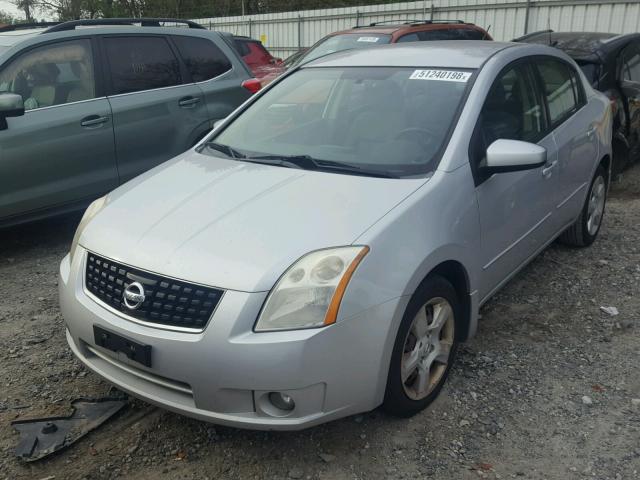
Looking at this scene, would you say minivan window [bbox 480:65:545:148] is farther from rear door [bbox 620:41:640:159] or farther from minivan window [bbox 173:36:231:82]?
minivan window [bbox 173:36:231:82]

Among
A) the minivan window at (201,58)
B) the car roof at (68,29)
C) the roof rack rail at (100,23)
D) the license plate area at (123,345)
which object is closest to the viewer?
the license plate area at (123,345)

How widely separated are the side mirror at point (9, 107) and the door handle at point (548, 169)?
3.67 metres

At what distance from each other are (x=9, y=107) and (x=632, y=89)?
19.3 feet

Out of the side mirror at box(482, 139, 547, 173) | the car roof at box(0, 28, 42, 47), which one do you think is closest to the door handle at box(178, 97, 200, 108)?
the car roof at box(0, 28, 42, 47)

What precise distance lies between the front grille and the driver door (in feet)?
4.98

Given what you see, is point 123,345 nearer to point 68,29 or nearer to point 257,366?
point 257,366

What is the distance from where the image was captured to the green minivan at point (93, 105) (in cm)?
491

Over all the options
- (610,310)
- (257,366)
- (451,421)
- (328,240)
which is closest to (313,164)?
(328,240)

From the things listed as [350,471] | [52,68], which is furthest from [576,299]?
[52,68]

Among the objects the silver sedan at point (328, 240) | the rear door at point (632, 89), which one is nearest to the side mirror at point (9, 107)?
the silver sedan at point (328, 240)

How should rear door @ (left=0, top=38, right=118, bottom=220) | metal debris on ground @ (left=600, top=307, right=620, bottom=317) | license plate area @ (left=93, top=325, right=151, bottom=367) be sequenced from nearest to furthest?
license plate area @ (left=93, top=325, right=151, bottom=367)
metal debris on ground @ (left=600, top=307, right=620, bottom=317)
rear door @ (left=0, top=38, right=118, bottom=220)

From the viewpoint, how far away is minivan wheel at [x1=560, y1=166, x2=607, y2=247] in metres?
4.93

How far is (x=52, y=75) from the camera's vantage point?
516cm

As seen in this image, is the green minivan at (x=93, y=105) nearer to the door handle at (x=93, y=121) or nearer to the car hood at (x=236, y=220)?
the door handle at (x=93, y=121)
